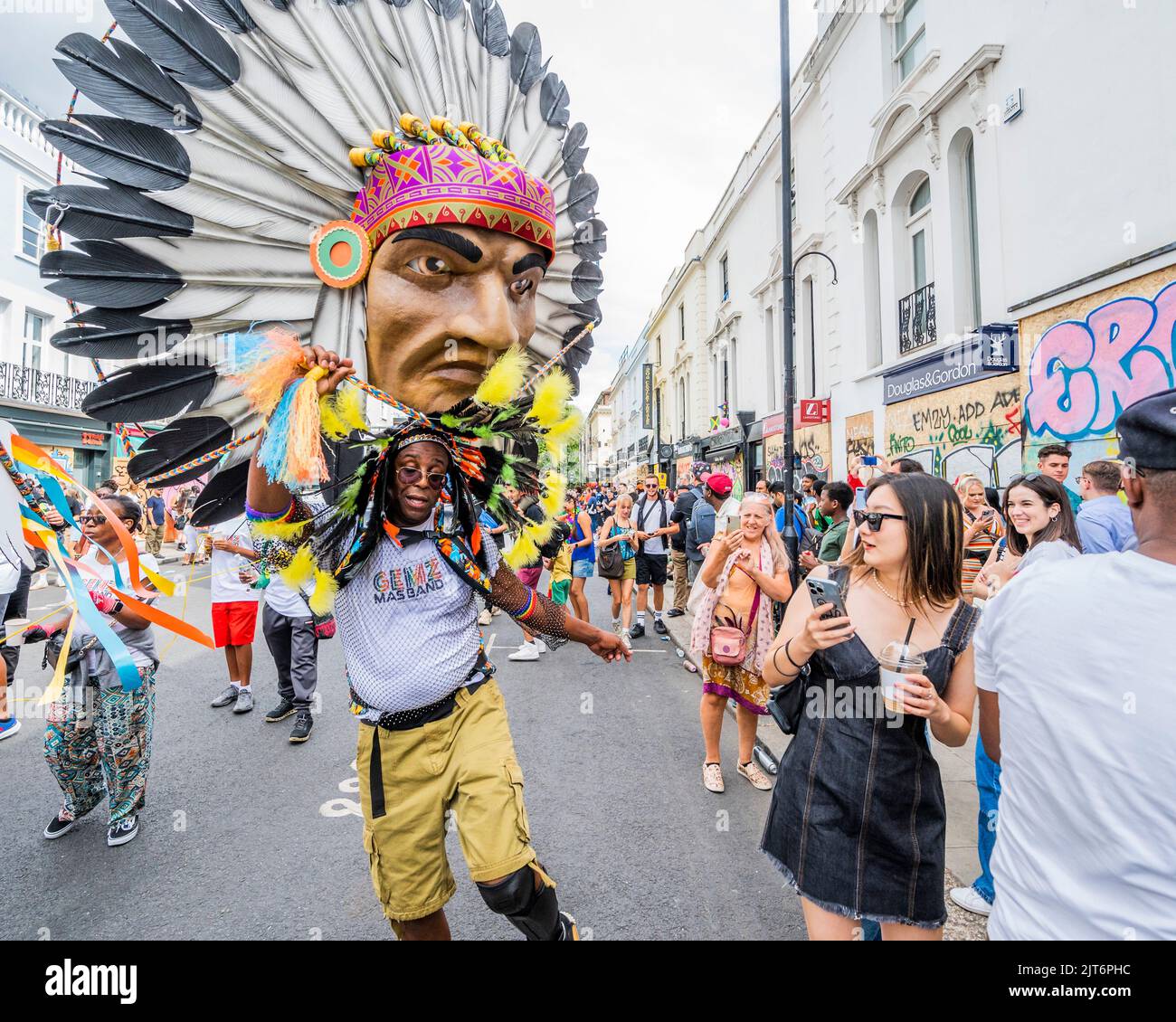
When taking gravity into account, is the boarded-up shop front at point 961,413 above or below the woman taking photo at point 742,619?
above

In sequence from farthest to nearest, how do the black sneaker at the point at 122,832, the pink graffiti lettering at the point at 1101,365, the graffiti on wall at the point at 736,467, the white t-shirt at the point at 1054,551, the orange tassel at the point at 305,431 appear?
the graffiti on wall at the point at 736,467 < the pink graffiti lettering at the point at 1101,365 < the black sneaker at the point at 122,832 < the white t-shirt at the point at 1054,551 < the orange tassel at the point at 305,431

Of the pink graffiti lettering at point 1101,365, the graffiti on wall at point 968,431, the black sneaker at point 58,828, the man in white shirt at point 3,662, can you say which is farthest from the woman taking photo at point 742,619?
the graffiti on wall at point 968,431

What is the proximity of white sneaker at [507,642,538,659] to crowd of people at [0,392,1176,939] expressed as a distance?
318 cm

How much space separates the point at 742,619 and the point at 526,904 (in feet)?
7.06

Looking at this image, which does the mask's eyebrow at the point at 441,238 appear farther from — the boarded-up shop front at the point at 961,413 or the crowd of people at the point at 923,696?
the boarded-up shop front at the point at 961,413

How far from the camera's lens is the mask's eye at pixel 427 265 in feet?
6.03

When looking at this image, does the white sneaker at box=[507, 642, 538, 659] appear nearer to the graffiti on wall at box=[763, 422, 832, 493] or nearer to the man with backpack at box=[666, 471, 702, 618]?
the man with backpack at box=[666, 471, 702, 618]

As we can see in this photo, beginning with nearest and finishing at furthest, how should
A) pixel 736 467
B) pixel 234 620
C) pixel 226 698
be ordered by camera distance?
1. pixel 234 620
2. pixel 226 698
3. pixel 736 467

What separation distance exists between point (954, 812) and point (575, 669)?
3726 mm

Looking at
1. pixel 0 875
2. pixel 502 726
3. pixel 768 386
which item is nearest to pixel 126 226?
pixel 502 726

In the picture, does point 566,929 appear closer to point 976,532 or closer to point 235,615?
point 235,615

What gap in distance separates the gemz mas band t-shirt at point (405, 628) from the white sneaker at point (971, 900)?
7.49ft

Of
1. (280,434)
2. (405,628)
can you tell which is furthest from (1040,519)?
(280,434)

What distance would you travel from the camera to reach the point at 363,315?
192cm
